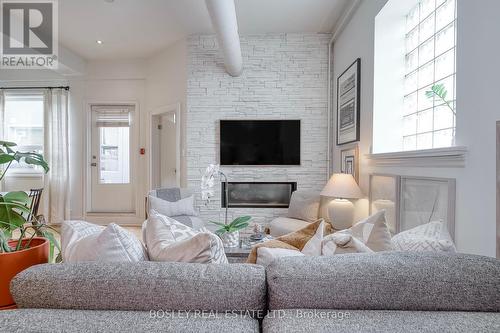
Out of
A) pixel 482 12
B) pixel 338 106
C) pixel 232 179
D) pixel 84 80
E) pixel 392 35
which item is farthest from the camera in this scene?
pixel 84 80

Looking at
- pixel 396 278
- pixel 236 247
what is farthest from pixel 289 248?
pixel 236 247

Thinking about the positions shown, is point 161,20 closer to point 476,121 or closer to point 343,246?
point 476,121

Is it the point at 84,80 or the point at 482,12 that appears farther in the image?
the point at 84,80

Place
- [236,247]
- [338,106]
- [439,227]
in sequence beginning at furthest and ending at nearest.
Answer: [338,106]
[236,247]
[439,227]

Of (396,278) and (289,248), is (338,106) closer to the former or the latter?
(289,248)

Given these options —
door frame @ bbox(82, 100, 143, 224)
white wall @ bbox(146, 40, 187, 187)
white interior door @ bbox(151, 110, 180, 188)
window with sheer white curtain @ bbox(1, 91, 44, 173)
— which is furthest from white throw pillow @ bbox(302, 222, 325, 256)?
window with sheer white curtain @ bbox(1, 91, 44, 173)

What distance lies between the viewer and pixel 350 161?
3418 mm

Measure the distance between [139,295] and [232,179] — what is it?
11.6 feet

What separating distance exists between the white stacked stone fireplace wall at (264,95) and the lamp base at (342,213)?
3.99 ft

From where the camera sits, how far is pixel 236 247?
2426 millimetres

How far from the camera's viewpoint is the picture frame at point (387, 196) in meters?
2.29

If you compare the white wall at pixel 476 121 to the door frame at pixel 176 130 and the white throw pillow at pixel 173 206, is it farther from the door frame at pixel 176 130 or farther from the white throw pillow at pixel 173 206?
the door frame at pixel 176 130

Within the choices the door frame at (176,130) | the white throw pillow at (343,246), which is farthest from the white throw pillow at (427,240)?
the door frame at (176,130)

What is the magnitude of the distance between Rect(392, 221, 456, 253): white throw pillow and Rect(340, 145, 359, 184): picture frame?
1942 mm
